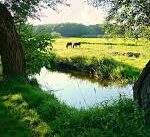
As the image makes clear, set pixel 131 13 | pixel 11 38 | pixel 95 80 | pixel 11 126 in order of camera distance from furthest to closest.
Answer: pixel 95 80, pixel 11 38, pixel 131 13, pixel 11 126

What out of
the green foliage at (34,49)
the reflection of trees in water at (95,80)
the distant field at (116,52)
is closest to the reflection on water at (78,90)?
the reflection of trees in water at (95,80)

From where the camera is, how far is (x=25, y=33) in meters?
25.4

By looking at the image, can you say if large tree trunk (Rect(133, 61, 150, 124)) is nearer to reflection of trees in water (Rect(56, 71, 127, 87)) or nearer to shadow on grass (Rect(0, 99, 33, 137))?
shadow on grass (Rect(0, 99, 33, 137))

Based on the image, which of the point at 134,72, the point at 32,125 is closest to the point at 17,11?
the point at 32,125

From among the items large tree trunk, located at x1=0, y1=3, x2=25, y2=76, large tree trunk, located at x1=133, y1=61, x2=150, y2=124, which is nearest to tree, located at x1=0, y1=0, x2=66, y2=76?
large tree trunk, located at x1=0, y1=3, x2=25, y2=76

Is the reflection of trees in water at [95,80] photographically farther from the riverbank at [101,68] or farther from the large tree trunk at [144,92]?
the large tree trunk at [144,92]

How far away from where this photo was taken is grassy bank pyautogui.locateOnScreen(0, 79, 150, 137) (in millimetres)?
11992

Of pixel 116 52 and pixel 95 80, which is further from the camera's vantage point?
pixel 116 52

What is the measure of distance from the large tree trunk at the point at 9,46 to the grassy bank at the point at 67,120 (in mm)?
5411

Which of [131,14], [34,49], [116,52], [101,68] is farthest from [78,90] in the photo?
[116,52]

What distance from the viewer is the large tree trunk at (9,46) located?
68.8 ft

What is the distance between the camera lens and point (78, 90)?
30.2 meters

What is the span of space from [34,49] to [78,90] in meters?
6.56

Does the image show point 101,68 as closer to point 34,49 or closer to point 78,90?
point 78,90
